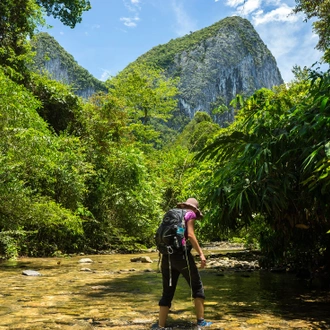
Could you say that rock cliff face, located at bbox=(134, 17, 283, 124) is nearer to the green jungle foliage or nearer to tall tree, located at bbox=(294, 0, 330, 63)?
tall tree, located at bbox=(294, 0, 330, 63)

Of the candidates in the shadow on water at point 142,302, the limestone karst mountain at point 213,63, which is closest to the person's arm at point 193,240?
the shadow on water at point 142,302

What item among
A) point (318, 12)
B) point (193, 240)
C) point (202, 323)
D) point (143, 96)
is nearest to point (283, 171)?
point (193, 240)

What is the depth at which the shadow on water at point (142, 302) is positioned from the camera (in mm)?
5016

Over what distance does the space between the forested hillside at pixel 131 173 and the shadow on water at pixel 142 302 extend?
3.84 feet

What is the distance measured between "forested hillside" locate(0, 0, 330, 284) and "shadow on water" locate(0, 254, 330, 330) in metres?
1.17

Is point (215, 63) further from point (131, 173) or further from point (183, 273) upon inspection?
point (183, 273)

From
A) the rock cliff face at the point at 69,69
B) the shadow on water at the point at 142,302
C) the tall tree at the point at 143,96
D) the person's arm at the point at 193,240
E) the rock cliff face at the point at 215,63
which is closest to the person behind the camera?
the person's arm at the point at 193,240

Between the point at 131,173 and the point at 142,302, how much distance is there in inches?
544

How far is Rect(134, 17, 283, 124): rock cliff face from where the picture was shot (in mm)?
154625

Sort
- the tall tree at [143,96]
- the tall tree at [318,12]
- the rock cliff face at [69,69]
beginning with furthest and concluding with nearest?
the rock cliff face at [69,69], the tall tree at [143,96], the tall tree at [318,12]

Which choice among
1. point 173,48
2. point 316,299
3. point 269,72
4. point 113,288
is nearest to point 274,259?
point 316,299

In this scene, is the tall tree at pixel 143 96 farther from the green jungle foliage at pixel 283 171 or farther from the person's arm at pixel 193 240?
the person's arm at pixel 193 240

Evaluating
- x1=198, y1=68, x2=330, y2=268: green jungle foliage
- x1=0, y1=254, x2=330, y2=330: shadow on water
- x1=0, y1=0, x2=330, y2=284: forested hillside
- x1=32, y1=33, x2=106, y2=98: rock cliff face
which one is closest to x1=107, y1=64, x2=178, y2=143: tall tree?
x1=0, y1=0, x2=330, y2=284: forested hillside

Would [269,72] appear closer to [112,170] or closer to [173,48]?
[173,48]
